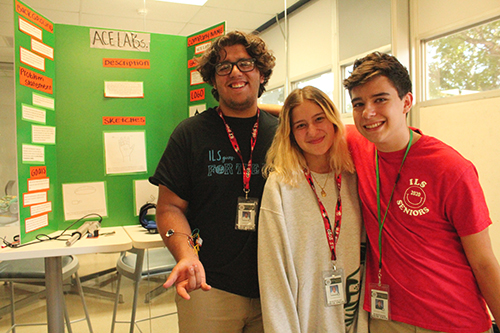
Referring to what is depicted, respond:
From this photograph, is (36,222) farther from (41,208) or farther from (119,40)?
(119,40)

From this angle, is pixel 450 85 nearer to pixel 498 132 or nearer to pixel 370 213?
pixel 498 132

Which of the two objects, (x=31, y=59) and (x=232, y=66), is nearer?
(x=232, y=66)

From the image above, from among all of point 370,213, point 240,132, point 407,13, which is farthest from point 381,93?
point 407,13

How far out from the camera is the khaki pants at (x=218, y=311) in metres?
1.40

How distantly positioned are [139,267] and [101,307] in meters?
0.32

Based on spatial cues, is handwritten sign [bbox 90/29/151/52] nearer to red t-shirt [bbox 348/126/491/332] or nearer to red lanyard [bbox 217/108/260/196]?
red lanyard [bbox 217/108/260/196]

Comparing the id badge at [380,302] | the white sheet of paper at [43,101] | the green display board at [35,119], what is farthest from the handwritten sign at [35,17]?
the id badge at [380,302]

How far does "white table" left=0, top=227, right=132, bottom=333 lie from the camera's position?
1.57 m

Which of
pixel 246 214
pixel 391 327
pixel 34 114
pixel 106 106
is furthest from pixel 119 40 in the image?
pixel 391 327

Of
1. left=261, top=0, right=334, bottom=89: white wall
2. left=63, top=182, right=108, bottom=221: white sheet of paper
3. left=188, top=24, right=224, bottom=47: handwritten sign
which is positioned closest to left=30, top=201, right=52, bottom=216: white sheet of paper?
left=63, top=182, right=108, bottom=221: white sheet of paper

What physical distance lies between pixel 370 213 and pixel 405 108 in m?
0.44

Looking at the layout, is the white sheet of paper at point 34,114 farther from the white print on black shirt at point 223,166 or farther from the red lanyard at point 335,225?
the red lanyard at point 335,225

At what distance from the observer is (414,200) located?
1.24 meters

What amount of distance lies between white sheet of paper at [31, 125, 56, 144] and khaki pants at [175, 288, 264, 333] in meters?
1.21
